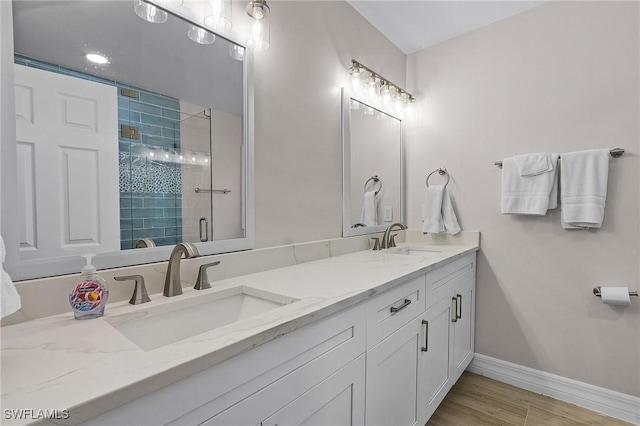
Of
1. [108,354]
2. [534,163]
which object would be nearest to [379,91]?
[534,163]

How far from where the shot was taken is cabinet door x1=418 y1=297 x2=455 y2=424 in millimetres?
1446

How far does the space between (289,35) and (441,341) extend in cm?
177

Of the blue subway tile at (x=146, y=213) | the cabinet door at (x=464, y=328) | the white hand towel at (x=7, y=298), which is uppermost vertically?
the blue subway tile at (x=146, y=213)

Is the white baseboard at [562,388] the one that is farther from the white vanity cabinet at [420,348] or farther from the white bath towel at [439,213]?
the white bath towel at [439,213]

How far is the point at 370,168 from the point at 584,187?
1206 millimetres

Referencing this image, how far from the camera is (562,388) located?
6.07 feet

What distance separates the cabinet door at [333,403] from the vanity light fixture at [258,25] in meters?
1.30

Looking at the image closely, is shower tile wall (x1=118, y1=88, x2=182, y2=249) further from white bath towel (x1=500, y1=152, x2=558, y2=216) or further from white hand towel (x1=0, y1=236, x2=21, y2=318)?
white bath towel (x1=500, y1=152, x2=558, y2=216)

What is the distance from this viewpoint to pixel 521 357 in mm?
2004

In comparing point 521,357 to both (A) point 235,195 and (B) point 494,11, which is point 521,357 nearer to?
(A) point 235,195

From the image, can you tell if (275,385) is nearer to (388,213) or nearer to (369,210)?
(369,210)

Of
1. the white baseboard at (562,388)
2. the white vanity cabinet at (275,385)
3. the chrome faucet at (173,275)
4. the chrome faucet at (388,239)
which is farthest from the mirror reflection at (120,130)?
the white baseboard at (562,388)

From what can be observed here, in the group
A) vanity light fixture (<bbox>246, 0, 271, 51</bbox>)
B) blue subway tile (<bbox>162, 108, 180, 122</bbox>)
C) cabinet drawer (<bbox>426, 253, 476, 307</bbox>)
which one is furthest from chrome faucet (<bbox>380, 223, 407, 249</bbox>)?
blue subway tile (<bbox>162, 108, 180, 122</bbox>)

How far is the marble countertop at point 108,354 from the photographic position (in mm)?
462
